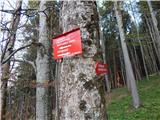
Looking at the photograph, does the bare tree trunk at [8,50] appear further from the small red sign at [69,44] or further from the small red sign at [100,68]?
the small red sign at [100,68]

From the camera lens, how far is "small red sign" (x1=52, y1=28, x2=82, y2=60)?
1531mm

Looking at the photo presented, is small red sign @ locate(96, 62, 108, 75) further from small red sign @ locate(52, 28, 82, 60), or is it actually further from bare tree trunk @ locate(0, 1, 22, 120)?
→ bare tree trunk @ locate(0, 1, 22, 120)

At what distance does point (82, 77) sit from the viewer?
1530 millimetres

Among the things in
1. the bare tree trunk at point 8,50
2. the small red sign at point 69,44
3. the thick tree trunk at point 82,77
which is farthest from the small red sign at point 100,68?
the bare tree trunk at point 8,50

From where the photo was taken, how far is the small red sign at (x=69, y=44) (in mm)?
1531

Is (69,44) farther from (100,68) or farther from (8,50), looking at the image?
(8,50)

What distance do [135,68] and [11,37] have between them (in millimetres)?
23338

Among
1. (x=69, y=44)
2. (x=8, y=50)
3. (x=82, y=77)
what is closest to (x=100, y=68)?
(x=82, y=77)

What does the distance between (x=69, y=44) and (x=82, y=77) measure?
219 millimetres

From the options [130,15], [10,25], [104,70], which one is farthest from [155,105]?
[130,15]

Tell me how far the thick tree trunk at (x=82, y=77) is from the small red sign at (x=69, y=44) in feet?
0.16

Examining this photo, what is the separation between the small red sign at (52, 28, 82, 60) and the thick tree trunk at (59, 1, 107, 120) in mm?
48

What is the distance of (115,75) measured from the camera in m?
29.1

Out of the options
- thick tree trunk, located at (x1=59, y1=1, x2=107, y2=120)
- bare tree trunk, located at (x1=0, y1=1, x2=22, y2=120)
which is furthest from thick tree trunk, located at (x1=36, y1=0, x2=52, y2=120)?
thick tree trunk, located at (x1=59, y1=1, x2=107, y2=120)
